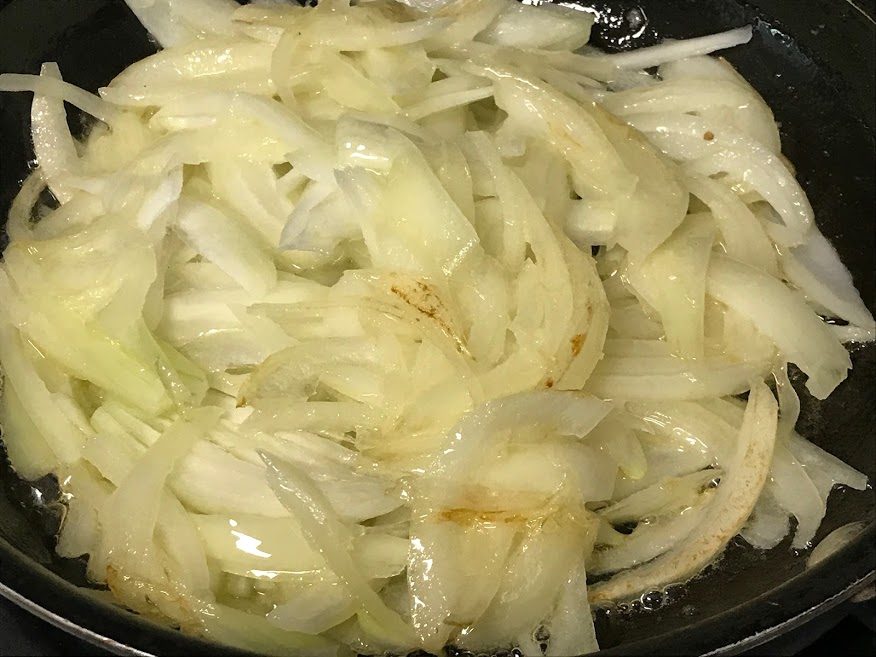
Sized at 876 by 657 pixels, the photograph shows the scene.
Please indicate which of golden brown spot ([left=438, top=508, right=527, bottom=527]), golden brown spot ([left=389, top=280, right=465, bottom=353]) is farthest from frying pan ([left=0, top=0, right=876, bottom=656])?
golden brown spot ([left=389, top=280, right=465, bottom=353])

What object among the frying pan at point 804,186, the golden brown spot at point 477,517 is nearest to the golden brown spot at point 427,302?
the golden brown spot at point 477,517

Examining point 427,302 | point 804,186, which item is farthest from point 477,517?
point 804,186

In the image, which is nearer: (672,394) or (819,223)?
(672,394)

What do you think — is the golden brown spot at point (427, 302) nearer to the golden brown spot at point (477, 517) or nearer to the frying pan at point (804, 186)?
the golden brown spot at point (477, 517)

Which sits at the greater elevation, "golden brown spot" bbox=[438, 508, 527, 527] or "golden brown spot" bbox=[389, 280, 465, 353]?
"golden brown spot" bbox=[389, 280, 465, 353]

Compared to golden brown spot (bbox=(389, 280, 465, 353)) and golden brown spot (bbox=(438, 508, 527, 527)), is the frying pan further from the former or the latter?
golden brown spot (bbox=(389, 280, 465, 353))

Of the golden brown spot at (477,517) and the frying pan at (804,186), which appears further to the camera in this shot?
the golden brown spot at (477,517)

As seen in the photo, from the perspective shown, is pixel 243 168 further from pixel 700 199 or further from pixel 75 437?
pixel 700 199

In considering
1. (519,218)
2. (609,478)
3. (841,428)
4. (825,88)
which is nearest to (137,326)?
(519,218)
